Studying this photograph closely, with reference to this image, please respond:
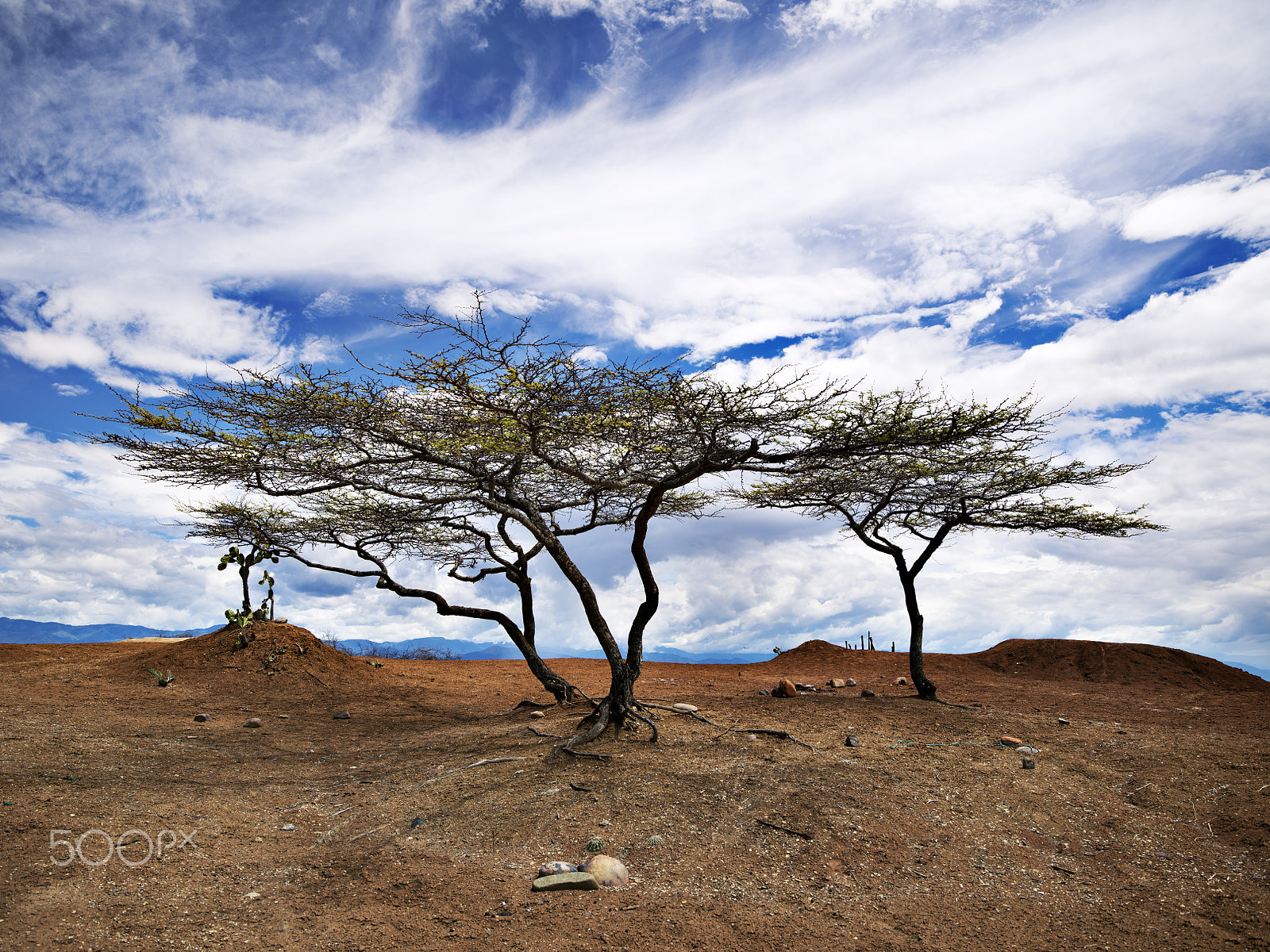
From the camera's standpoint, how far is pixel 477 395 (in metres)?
6.96

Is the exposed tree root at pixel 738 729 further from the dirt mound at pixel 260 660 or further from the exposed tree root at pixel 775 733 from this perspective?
the dirt mound at pixel 260 660

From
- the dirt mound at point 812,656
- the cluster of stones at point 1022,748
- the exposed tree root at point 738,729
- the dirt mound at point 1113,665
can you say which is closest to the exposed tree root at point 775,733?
the exposed tree root at point 738,729

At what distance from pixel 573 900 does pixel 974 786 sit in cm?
417

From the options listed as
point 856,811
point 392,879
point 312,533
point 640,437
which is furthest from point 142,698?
point 856,811

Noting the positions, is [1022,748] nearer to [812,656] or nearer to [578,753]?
[578,753]

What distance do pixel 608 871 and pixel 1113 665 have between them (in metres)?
16.9

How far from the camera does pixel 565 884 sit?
462cm

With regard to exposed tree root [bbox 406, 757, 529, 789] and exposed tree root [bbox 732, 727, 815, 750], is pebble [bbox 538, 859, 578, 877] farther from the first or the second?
exposed tree root [bbox 732, 727, 815, 750]

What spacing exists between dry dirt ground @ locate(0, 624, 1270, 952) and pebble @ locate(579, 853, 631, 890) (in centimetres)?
13

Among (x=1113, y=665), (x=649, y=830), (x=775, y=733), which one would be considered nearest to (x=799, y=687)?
(x=775, y=733)

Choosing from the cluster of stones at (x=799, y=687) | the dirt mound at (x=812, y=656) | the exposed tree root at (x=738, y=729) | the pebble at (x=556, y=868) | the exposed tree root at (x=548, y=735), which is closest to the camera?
the pebble at (x=556, y=868)

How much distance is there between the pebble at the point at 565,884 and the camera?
462cm

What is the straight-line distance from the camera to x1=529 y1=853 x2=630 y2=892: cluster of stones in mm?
4629

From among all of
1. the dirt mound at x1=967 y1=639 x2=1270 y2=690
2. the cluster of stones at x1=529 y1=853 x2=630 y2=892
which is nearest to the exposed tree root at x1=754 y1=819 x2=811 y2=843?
the cluster of stones at x1=529 y1=853 x2=630 y2=892
